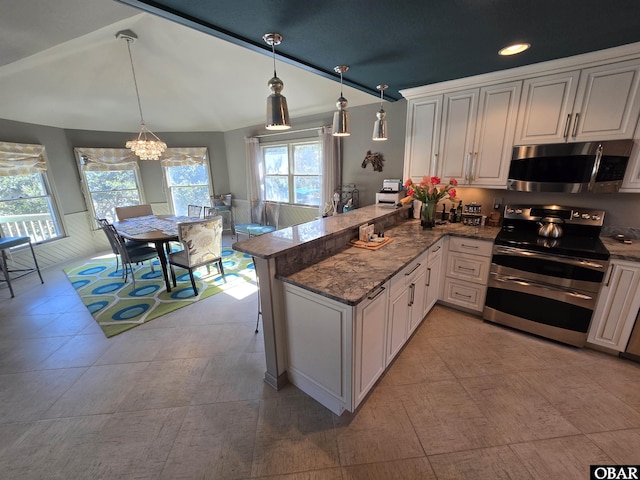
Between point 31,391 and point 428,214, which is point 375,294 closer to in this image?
point 428,214

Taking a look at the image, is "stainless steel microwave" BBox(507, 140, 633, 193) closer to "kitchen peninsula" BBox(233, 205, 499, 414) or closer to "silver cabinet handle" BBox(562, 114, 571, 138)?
"silver cabinet handle" BBox(562, 114, 571, 138)

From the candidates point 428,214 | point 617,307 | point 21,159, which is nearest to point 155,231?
point 21,159

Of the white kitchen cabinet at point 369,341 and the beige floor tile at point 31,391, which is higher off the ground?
the white kitchen cabinet at point 369,341

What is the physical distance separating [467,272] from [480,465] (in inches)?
66.6

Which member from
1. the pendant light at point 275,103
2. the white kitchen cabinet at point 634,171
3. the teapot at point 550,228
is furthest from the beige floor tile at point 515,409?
the pendant light at point 275,103

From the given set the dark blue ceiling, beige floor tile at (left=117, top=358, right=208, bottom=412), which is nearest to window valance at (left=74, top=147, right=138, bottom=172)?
beige floor tile at (left=117, top=358, right=208, bottom=412)

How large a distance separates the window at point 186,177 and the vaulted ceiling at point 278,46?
153 centimetres

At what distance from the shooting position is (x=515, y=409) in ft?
5.86

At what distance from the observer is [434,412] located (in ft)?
5.82

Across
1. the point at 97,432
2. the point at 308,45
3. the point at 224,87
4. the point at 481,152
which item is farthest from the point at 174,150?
the point at 481,152

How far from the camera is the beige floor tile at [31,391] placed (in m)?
1.83

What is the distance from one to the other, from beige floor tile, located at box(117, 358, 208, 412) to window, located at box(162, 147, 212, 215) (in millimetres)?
4753

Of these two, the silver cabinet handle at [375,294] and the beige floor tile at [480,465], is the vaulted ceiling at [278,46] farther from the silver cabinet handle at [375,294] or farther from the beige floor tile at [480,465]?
the beige floor tile at [480,465]

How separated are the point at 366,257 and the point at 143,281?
3.50 meters
